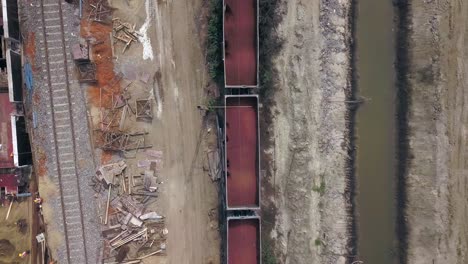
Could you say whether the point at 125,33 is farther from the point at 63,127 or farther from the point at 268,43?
the point at 268,43

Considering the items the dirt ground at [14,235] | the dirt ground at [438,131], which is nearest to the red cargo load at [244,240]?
the dirt ground at [438,131]

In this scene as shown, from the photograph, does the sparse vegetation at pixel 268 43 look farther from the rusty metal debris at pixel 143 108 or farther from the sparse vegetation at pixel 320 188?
the rusty metal debris at pixel 143 108

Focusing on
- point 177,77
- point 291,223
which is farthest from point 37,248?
point 291,223

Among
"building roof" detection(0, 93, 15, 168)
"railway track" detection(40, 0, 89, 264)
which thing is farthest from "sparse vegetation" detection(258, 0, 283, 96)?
"building roof" detection(0, 93, 15, 168)

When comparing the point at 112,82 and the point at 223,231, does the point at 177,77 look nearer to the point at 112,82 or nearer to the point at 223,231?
the point at 112,82

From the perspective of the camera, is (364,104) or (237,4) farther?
(364,104)

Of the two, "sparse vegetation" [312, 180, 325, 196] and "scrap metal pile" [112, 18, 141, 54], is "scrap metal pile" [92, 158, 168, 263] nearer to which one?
"scrap metal pile" [112, 18, 141, 54]
